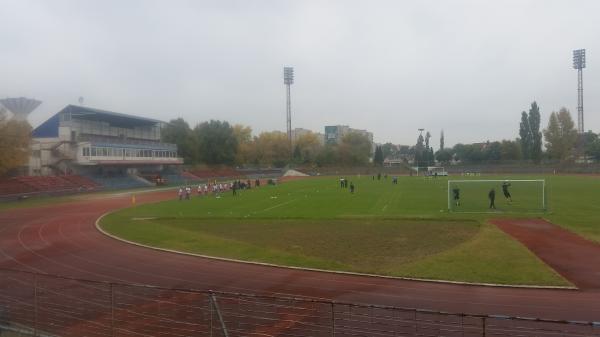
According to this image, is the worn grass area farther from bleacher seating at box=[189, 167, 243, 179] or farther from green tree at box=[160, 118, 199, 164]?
green tree at box=[160, 118, 199, 164]

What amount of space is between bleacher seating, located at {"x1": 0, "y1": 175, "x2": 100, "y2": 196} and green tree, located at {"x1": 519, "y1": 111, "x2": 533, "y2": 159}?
8945 centimetres

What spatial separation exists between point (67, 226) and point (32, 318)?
1806cm

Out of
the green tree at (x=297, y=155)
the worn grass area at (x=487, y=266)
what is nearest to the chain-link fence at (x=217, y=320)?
the worn grass area at (x=487, y=266)

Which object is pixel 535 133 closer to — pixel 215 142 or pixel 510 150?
pixel 510 150

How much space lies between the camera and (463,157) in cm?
14250

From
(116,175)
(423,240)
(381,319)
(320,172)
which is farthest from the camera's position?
(320,172)

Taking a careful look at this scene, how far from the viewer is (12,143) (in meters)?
46.5

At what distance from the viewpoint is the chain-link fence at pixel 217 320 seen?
29.1 feet

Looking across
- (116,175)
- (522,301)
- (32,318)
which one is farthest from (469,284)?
(116,175)

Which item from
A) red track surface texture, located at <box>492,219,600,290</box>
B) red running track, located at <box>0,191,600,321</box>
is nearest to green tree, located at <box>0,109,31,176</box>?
red running track, located at <box>0,191,600,321</box>

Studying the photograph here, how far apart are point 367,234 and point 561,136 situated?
323ft

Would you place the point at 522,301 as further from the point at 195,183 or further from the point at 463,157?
the point at 463,157

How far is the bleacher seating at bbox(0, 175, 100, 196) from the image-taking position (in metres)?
46.3

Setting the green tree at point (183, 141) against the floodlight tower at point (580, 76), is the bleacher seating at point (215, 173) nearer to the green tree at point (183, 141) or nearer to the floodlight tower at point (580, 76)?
the green tree at point (183, 141)
